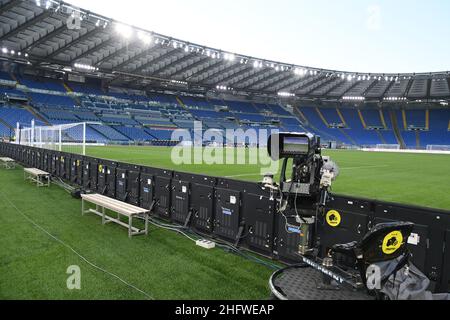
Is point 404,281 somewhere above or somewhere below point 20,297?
above

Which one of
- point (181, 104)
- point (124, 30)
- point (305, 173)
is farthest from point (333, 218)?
point (181, 104)

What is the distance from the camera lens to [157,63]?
49.6 metres

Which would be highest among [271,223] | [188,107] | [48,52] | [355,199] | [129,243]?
[48,52]

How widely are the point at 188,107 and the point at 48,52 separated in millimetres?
27065

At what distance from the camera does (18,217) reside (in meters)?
7.37

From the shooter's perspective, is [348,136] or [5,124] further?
[348,136]

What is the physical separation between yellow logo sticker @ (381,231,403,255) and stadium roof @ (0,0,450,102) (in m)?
34.6

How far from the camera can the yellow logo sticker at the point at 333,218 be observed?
4430mm

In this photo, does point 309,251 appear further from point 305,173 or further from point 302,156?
point 302,156

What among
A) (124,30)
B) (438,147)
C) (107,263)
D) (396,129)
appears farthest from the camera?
(396,129)

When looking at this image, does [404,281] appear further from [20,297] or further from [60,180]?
[60,180]

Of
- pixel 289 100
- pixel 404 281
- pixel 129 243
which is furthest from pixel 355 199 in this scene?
pixel 289 100

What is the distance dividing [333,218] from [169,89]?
63.4 metres

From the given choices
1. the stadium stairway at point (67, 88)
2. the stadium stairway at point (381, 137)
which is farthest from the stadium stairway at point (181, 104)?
the stadium stairway at point (381, 137)
